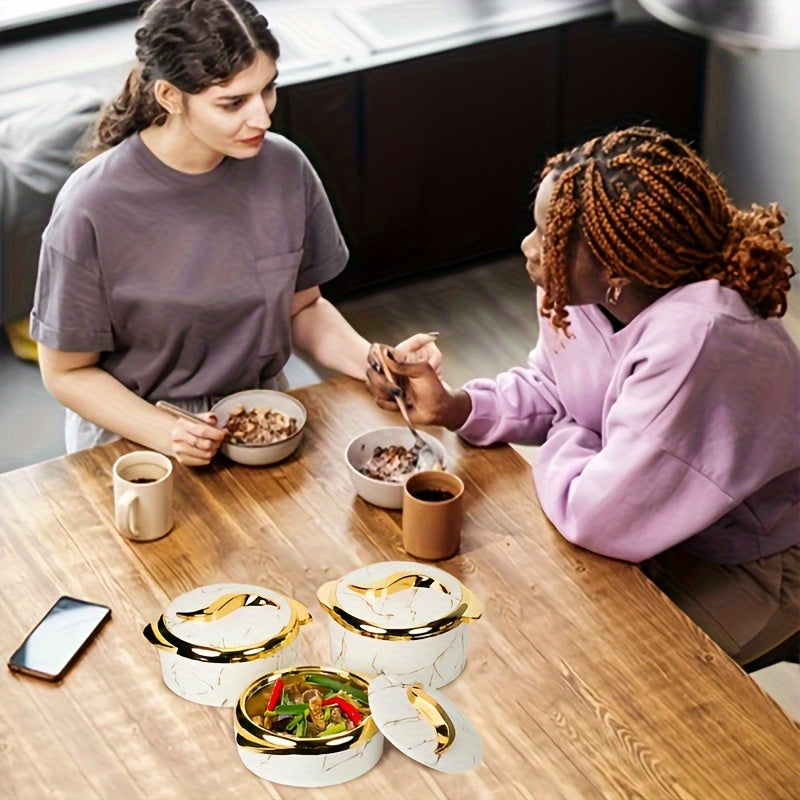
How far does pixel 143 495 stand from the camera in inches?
75.8

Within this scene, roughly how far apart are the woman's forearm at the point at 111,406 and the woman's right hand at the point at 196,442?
53mm

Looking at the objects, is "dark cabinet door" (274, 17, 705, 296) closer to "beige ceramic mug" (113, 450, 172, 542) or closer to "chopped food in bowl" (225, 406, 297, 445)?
"chopped food in bowl" (225, 406, 297, 445)

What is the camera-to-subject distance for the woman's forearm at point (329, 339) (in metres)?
2.36

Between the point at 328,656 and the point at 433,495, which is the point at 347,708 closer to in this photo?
the point at 328,656

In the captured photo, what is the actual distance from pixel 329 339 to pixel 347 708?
0.89m

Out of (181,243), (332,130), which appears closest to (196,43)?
(181,243)

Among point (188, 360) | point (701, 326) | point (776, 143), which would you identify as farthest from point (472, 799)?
point (776, 143)

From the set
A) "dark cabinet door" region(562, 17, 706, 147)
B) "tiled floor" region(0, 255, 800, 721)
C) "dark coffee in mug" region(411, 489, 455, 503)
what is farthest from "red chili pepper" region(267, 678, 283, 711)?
"dark cabinet door" region(562, 17, 706, 147)

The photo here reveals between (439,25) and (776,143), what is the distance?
114cm

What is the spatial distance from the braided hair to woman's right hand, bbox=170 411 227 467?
0.55 meters

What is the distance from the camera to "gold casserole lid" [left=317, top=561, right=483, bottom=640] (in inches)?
68.2

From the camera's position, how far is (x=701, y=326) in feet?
6.31

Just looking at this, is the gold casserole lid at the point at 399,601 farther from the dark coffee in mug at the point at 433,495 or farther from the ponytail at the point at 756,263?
the ponytail at the point at 756,263

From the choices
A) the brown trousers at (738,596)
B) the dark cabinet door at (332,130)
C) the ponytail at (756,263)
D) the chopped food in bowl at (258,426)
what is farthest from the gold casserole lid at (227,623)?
the dark cabinet door at (332,130)
